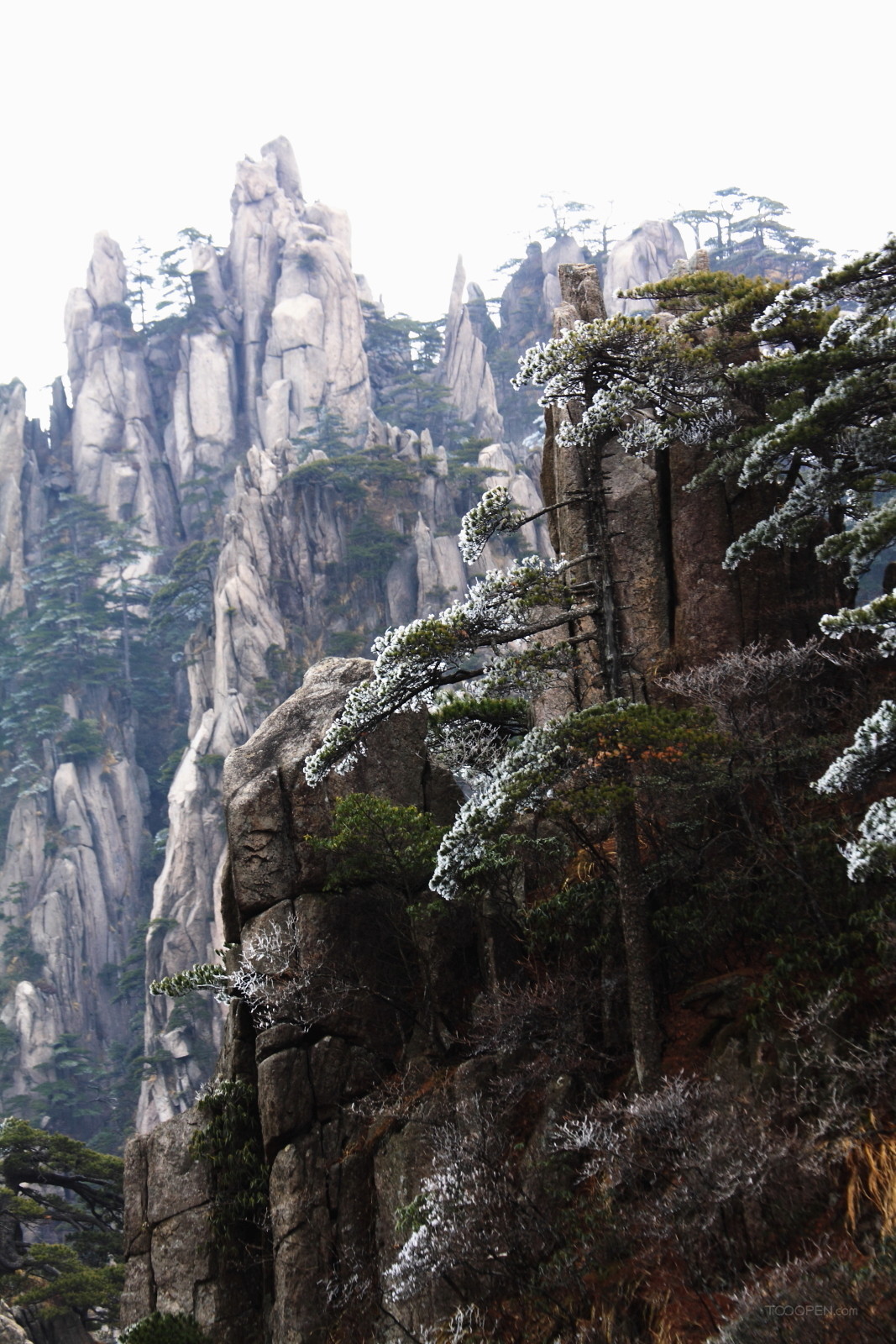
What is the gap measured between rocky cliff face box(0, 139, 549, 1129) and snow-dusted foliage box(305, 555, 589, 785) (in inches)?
1369

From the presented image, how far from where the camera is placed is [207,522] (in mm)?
65125

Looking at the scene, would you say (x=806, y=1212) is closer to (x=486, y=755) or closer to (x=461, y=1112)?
(x=461, y=1112)

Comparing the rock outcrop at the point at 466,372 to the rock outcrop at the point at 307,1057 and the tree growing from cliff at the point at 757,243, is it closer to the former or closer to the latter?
the tree growing from cliff at the point at 757,243

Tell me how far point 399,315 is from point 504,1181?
71299mm

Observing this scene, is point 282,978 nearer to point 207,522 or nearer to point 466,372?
point 207,522

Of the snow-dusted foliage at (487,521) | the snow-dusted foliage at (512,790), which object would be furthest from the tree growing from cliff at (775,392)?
the snow-dusted foliage at (512,790)

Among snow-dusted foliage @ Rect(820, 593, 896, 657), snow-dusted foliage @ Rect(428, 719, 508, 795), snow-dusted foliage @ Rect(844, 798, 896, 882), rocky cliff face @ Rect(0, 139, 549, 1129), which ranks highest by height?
rocky cliff face @ Rect(0, 139, 549, 1129)

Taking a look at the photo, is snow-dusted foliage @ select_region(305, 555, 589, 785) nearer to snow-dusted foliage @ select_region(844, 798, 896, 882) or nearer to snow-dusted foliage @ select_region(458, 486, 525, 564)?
snow-dusted foliage @ select_region(458, 486, 525, 564)

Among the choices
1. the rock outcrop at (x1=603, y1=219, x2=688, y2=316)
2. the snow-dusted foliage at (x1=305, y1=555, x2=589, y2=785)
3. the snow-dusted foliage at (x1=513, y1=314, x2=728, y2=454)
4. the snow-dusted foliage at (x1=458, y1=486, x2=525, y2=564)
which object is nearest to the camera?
the snow-dusted foliage at (x1=305, y1=555, x2=589, y2=785)

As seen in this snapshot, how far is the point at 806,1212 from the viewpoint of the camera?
8.14 m

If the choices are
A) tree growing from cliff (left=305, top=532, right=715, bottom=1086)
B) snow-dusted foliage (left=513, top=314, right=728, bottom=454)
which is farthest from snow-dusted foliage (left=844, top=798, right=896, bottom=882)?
snow-dusted foliage (left=513, top=314, right=728, bottom=454)

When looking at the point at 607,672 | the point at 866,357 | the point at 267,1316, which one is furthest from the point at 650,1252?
the point at 866,357

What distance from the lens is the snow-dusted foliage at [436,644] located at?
1101 centimetres

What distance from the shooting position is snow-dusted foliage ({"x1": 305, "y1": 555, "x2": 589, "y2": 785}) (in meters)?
11.0
